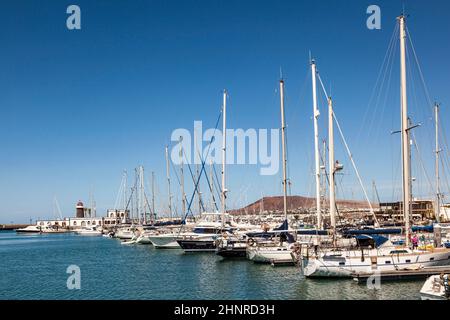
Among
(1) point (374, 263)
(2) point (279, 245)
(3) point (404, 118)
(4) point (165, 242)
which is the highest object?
(3) point (404, 118)

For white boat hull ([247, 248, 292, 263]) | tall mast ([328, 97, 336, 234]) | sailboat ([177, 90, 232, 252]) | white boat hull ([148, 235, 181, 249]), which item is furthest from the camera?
white boat hull ([148, 235, 181, 249])

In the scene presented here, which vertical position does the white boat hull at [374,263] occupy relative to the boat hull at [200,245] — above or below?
above

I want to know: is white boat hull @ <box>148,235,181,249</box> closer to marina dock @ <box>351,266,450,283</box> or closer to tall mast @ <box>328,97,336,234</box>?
tall mast @ <box>328,97,336,234</box>

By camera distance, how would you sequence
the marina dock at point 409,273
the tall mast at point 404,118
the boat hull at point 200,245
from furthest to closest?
the boat hull at point 200,245 → the tall mast at point 404,118 → the marina dock at point 409,273

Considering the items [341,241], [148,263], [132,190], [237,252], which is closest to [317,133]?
[341,241]

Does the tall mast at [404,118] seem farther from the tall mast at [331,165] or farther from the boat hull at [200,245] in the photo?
the boat hull at [200,245]

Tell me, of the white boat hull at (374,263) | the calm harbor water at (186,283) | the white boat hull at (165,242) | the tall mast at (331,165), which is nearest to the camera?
the calm harbor water at (186,283)

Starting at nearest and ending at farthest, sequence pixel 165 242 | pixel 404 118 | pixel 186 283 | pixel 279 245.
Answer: pixel 404 118
pixel 186 283
pixel 279 245
pixel 165 242

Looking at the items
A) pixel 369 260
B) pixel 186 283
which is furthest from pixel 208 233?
pixel 369 260

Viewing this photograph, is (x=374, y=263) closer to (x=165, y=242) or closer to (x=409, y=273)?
(x=409, y=273)

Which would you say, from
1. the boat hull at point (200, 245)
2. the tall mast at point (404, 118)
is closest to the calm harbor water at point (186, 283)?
the tall mast at point (404, 118)

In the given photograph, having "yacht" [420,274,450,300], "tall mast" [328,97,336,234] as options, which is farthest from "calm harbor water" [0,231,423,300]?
"tall mast" [328,97,336,234]

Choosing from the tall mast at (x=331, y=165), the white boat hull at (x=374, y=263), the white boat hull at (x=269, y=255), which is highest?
the tall mast at (x=331, y=165)
